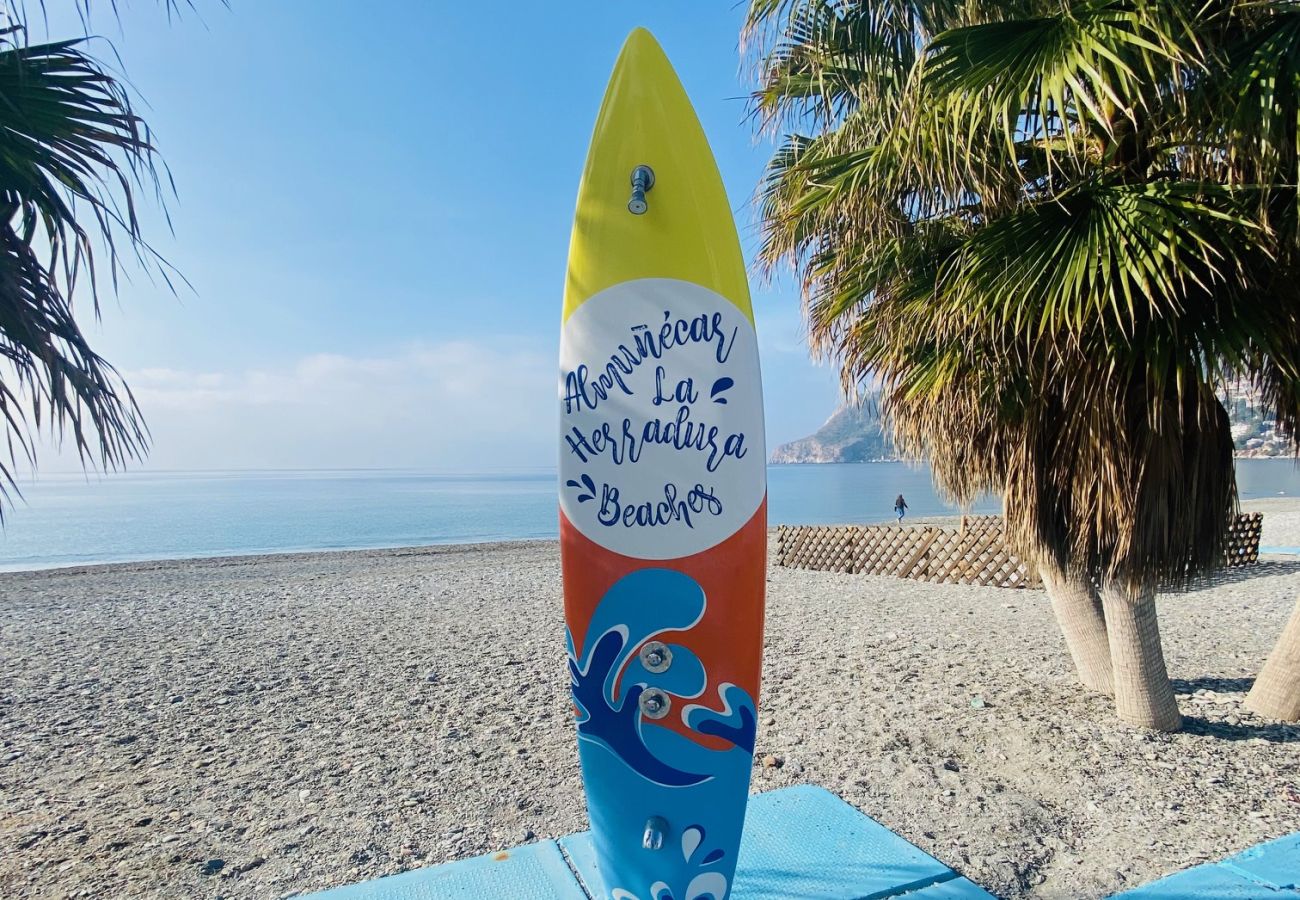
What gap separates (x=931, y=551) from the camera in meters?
10.5

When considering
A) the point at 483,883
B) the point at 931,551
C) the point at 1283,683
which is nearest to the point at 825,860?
the point at 483,883

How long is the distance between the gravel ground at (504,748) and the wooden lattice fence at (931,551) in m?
1.52

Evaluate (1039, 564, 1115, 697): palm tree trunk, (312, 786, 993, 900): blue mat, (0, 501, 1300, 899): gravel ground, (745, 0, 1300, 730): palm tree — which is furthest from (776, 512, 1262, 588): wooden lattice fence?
(312, 786, 993, 900): blue mat

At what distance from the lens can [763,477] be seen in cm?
264

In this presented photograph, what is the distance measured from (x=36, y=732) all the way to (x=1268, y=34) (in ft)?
24.9

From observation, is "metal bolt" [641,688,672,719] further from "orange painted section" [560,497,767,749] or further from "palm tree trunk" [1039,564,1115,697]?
"palm tree trunk" [1039,564,1115,697]

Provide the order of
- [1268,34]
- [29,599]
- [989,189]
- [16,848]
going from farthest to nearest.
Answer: [29,599] < [989,189] < [16,848] < [1268,34]

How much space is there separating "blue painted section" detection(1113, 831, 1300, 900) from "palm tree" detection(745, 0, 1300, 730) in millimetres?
1292

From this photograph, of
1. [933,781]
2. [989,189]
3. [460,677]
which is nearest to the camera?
[989,189]

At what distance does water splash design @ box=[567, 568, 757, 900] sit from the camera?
8.25 ft

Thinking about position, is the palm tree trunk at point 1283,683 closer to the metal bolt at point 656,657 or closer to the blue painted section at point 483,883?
the metal bolt at point 656,657

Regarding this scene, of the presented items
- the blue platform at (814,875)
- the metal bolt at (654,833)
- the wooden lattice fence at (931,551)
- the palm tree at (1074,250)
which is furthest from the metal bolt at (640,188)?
the wooden lattice fence at (931,551)

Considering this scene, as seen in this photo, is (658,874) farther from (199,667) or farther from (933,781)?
(199,667)

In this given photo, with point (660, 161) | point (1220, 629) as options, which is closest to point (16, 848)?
point (660, 161)
